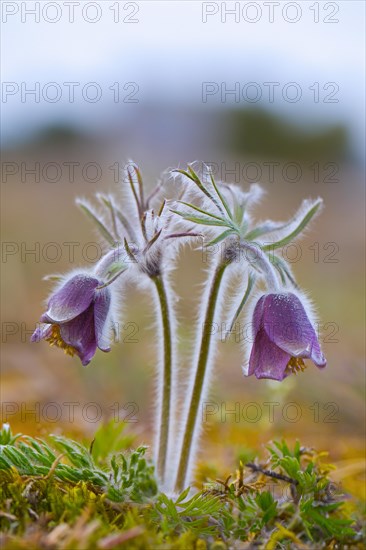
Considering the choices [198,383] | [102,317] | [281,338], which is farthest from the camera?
[198,383]

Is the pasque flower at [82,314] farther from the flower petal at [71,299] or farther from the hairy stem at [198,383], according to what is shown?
the hairy stem at [198,383]

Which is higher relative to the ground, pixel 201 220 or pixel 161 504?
pixel 201 220

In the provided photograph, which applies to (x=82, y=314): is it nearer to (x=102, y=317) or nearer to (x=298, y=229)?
(x=102, y=317)

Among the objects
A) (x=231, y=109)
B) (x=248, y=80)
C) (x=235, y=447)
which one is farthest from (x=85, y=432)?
(x=231, y=109)

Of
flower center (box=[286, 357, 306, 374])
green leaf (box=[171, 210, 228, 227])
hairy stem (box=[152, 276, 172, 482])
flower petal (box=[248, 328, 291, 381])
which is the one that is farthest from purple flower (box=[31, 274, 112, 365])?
flower center (box=[286, 357, 306, 374])

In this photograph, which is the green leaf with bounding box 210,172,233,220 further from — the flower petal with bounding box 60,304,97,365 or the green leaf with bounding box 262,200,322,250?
the flower petal with bounding box 60,304,97,365

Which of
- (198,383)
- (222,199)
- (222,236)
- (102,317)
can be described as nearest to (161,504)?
(198,383)
